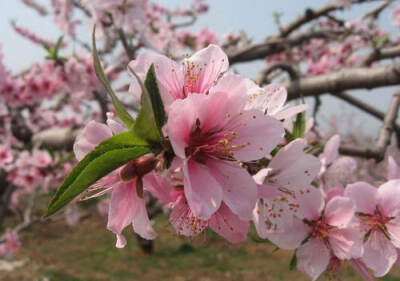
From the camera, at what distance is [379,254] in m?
0.87

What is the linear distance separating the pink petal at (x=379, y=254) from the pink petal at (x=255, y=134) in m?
0.51

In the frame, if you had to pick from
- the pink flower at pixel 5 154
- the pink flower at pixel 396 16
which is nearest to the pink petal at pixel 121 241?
the pink flower at pixel 5 154

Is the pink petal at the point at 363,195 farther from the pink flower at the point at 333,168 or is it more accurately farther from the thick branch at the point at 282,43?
the thick branch at the point at 282,43

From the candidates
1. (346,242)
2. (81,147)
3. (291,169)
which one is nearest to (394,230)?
(346,242)

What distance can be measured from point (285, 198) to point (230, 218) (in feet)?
0.43

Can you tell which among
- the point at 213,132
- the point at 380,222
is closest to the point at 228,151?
the point at 213,132

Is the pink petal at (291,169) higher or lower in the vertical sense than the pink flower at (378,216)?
higher

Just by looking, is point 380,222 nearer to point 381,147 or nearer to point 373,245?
point 373,245

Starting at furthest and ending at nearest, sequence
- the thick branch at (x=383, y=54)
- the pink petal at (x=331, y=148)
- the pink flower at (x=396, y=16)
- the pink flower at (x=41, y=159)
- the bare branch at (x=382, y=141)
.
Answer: the pink flower at (x=396, y=16) < the pink flower at (x=41, y=159) < the thick branch at (x=383, y=54) < the bare branch at (x=382, y=141) < the pink petal at (x=331, y=148)

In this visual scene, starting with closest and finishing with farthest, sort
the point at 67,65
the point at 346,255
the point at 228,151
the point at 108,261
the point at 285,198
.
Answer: the point at 228,151 < the point at 285,198 < the point at 346,255 < the point at 67,65 < the point at 108,261

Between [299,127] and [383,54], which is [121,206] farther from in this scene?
[383,54]

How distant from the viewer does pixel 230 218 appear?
0.66 m

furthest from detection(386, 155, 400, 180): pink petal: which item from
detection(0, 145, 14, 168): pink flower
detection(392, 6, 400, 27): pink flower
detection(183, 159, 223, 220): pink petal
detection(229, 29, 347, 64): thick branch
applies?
detection(392, 6, 400, 27): pink flower

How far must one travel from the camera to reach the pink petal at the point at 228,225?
2.14 ft
